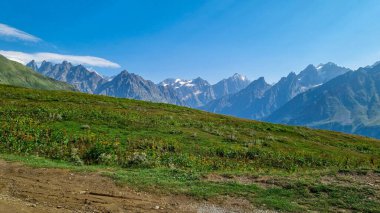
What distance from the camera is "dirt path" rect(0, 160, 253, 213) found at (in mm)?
16078

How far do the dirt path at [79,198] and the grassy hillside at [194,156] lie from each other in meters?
1.25

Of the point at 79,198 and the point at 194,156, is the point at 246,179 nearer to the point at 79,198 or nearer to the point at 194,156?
the point at 194,156

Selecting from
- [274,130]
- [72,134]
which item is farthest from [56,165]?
[274,130]

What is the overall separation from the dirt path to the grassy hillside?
125cm

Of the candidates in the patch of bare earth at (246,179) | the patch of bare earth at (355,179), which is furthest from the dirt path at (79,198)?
the patch of bare earth at (355,179)

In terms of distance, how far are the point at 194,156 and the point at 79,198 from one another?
17.8 meters

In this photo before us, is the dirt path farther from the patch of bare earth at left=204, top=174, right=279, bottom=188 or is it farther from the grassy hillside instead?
the patch of bare earth at left=204, top=174, right=279, bottom=188

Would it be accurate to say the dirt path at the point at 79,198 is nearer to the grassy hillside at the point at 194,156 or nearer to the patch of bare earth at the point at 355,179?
the grassy hillside at the point at 194,156

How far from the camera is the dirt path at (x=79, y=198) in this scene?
1608 cm

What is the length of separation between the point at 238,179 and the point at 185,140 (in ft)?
59.1

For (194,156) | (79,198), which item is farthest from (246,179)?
(79,198)

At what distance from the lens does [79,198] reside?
17.4 metres

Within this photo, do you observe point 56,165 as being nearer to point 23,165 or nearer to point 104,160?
point 23,165

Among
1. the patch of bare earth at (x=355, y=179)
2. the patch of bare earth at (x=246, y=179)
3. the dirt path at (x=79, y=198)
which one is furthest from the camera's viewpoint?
the patch of bare earth at (x=355, y=179)
